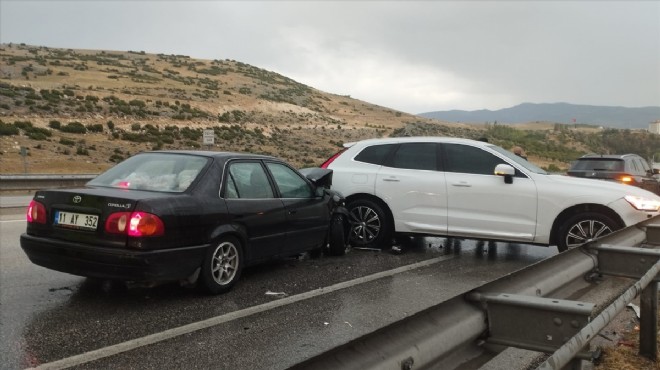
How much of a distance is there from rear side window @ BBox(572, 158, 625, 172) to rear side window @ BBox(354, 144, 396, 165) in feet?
24.3

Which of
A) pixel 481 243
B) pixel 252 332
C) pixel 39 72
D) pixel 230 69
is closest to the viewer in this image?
pixel 252 332

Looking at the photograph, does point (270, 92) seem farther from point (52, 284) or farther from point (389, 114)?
point (52, 284)

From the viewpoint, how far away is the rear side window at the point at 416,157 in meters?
8.37

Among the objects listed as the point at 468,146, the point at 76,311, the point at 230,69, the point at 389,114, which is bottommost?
the point at 76,311

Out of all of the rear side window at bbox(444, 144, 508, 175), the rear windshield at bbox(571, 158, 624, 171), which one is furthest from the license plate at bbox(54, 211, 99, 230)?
the rear windshield at bbox(571, 158, 624, 171)

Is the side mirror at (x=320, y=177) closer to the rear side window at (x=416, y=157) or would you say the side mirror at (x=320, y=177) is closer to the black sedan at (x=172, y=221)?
the black sedan at (x=172, y=221)

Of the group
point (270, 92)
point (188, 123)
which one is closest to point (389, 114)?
point (270, 92)

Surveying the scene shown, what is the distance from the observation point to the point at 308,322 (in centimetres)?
498

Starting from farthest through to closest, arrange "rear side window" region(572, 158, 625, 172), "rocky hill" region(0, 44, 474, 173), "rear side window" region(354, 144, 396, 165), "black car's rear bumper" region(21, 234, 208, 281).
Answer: "rocky hill" region(0, 44, 474, 173) < "rear side window" region(572, 158, 625, 172) < "rear side window" region(354, 144, 396, 165) < "black car's rear bumper" region(21, 234, 208, 281)

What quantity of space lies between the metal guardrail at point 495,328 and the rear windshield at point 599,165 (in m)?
11.1

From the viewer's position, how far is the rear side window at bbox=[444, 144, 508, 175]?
7.98 m

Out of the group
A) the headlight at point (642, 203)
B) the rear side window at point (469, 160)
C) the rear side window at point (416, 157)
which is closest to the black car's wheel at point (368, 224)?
the rear side window at point (416, 157)

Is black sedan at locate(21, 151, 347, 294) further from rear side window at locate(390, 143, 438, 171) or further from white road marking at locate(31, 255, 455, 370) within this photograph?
rear side window at locate(390, 143, 438, 171)

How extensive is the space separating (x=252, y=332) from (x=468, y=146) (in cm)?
484
